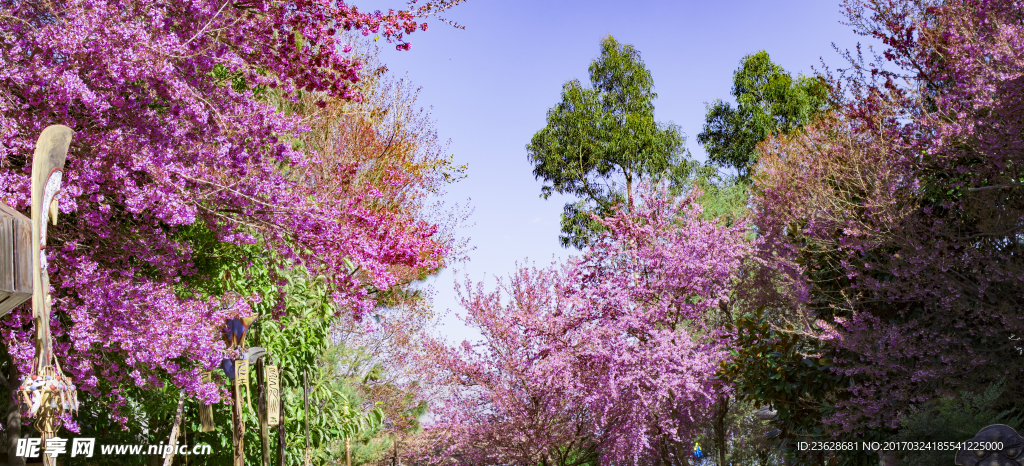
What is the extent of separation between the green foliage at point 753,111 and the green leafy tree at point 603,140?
3.61 metres

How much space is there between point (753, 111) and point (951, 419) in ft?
74.1

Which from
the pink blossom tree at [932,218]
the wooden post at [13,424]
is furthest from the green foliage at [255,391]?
the pink blossom tree at [932,218]

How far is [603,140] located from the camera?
26.3 meters

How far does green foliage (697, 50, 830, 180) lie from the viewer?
93.4 ft

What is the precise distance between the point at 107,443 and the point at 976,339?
459 inches

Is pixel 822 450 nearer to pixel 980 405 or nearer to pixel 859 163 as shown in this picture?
pixel 980 405

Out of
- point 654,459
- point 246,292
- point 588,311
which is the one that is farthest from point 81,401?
point 654,459

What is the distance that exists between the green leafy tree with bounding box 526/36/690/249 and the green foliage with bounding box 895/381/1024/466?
17003 mm

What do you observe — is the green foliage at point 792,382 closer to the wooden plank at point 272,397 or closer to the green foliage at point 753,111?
the wooden plank at point 272,397

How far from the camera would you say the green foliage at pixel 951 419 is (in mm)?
7445

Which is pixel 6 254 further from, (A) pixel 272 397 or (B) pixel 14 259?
(A) pixel 272 397

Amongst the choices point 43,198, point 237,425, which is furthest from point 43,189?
point 237,425

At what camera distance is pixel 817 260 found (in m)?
10.7

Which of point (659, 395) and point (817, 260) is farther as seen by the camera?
point (659, 395)
